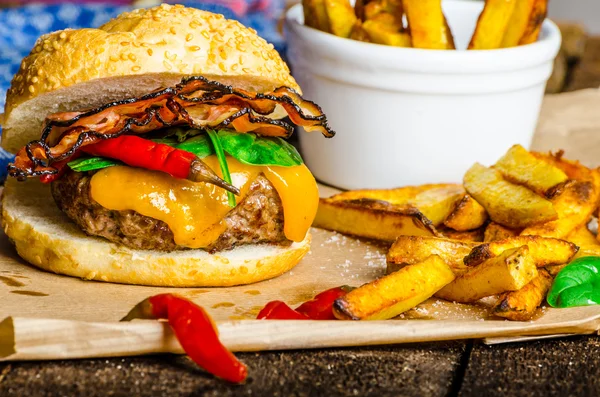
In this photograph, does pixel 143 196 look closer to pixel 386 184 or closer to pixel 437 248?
pixel 437 248

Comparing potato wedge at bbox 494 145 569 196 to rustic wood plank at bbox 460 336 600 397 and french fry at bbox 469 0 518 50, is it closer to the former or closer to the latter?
french fry at bbox 469 0 518 50

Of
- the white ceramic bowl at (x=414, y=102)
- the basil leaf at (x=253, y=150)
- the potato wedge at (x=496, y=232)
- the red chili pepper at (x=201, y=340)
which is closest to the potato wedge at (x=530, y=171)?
the potato wedge at (x=496, y=232)

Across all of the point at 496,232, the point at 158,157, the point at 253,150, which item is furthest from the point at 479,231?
the point at 158,157

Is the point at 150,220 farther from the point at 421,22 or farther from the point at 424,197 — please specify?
the point at 421,22

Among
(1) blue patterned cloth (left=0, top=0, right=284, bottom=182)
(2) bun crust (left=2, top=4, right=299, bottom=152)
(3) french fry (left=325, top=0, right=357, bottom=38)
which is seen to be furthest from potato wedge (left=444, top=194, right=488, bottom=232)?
(1) blue patterned cloth (left=0, top=0, right=284, bottom=182)

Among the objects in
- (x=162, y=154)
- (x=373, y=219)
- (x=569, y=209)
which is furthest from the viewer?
(x=373, y=219)

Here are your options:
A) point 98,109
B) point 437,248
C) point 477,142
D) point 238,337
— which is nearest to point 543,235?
point 437,248

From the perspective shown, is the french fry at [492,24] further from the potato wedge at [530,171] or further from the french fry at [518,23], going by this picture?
the potato wedge at [530,171]
